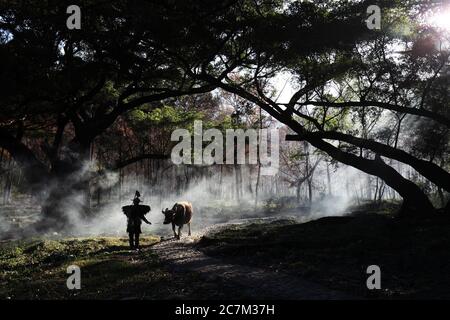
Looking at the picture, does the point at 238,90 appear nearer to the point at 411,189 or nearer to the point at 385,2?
the point at 385,2

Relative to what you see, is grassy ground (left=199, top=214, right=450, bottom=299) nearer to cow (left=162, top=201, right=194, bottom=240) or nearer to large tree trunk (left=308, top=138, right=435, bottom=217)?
large tree trunk (left=308, top=138, right=435, bottom=217)

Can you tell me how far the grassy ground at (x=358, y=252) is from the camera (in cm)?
1148

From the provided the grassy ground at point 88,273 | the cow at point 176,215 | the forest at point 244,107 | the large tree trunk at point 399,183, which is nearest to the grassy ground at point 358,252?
the forest at point 244,107

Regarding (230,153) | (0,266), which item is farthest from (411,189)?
(230,153)

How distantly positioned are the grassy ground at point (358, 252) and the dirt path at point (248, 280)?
1.77ft

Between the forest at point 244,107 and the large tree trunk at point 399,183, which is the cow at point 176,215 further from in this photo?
the large tree trunk at point 399,183

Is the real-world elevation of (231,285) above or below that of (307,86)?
below

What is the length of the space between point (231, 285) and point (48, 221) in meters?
23.4

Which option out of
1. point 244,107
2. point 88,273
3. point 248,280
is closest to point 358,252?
point 248,280

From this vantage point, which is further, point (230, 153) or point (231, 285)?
point (230, 153)

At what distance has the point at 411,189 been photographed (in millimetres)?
22844

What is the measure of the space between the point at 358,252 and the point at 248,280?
4.56 meters

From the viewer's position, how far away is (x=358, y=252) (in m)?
15.2

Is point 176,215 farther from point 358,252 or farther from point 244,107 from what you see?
point 358,252
